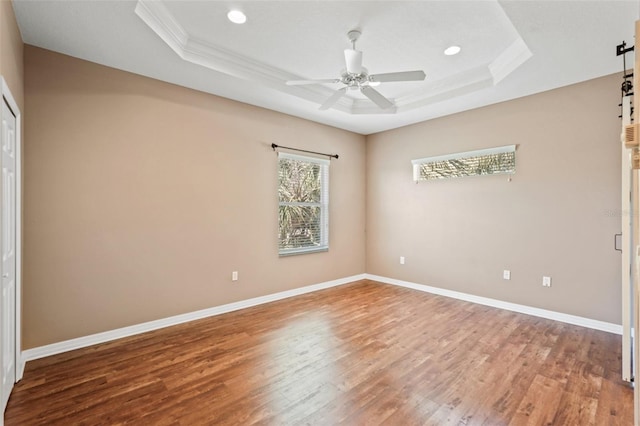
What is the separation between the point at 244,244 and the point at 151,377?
6.31ft

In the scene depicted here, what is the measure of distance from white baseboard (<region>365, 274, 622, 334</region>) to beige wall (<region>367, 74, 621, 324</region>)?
0.06 metres

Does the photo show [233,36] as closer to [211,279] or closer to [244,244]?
[244,244]

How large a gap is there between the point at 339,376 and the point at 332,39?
9.43 feet

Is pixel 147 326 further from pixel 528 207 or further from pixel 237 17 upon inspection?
pixel 528 207

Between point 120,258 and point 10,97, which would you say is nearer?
point 10,97

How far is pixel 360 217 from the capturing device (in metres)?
5.64

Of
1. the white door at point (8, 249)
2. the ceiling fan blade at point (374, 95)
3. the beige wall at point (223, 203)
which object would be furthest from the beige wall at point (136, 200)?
the ceiling fan blade at point (374, 95)

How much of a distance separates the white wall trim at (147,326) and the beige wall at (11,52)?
6.77 feet

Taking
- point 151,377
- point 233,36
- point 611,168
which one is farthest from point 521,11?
point 151,377

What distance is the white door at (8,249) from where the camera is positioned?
6.56 feet

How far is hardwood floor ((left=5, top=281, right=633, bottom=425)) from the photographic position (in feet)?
6.25

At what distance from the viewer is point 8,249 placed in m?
2.15

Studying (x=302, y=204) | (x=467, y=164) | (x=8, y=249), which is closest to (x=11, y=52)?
(x=8, y=249)

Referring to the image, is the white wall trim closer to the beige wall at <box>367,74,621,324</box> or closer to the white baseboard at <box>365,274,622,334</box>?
the white baseboard at <box>365,274,622,334</box>
